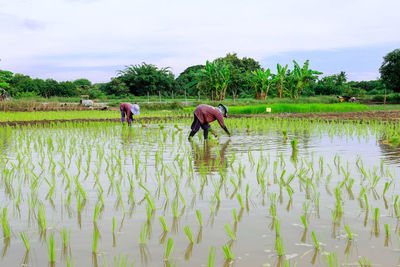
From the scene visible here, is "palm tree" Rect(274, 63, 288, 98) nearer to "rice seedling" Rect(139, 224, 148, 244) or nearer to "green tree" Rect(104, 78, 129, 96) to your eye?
"green tree" Rect(104, 78, 129, 96)

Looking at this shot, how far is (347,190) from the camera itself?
3.68 metres

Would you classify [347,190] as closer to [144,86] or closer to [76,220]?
[76,220]

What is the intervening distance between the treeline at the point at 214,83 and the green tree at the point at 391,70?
596 mm

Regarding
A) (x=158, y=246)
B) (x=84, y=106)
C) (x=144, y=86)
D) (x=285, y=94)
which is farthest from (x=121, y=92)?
(x=158, y=246)

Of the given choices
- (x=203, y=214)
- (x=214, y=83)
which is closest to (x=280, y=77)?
(x=214, y=83)

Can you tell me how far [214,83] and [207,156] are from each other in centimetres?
2449

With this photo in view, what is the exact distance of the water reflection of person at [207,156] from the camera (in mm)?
5246

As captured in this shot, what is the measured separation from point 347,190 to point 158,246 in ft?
6.70

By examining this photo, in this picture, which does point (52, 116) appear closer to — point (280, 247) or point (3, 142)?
point (3, 142)

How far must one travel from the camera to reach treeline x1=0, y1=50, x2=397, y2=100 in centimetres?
2984

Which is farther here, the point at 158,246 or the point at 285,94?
the point at 285,94

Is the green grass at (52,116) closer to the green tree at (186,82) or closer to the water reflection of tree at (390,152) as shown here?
the water reflection of tree at (390,152)

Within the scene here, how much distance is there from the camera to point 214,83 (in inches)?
1188

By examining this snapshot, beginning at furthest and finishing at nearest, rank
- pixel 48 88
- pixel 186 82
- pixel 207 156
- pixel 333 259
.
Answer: pixel 186 82 → pixel 48 88 → pixel 207 156 → pixel 333 259
